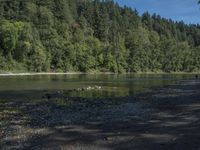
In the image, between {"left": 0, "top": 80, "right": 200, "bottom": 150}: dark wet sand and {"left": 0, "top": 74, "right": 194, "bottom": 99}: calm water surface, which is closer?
{"left": 0, "top": 80, "right": 200, "bottom": 150}: dark wet sand

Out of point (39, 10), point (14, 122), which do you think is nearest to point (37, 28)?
point (39, 10)

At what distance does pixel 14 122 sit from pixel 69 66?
136 metres

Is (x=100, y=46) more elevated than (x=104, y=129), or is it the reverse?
(x=100, y=46)

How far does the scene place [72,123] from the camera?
24031mm

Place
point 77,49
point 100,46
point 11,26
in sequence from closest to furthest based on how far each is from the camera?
1. point 11,26
2. point 77,49
3. point 100,46

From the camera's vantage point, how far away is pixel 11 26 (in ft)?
464

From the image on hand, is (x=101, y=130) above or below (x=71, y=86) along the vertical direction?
above

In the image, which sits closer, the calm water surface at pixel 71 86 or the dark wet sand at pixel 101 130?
the dark wet sand at pixel 101 130

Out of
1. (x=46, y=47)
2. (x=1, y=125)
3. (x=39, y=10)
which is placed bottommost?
(x=1, y=125)

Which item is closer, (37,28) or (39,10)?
(37,28)

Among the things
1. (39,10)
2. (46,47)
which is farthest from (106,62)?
(39,10)

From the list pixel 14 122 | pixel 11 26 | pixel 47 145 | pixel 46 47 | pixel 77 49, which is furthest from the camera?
pixel 77 49

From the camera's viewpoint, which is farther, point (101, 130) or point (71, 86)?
point (71, 86)

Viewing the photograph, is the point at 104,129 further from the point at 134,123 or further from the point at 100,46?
the point at 100,46
